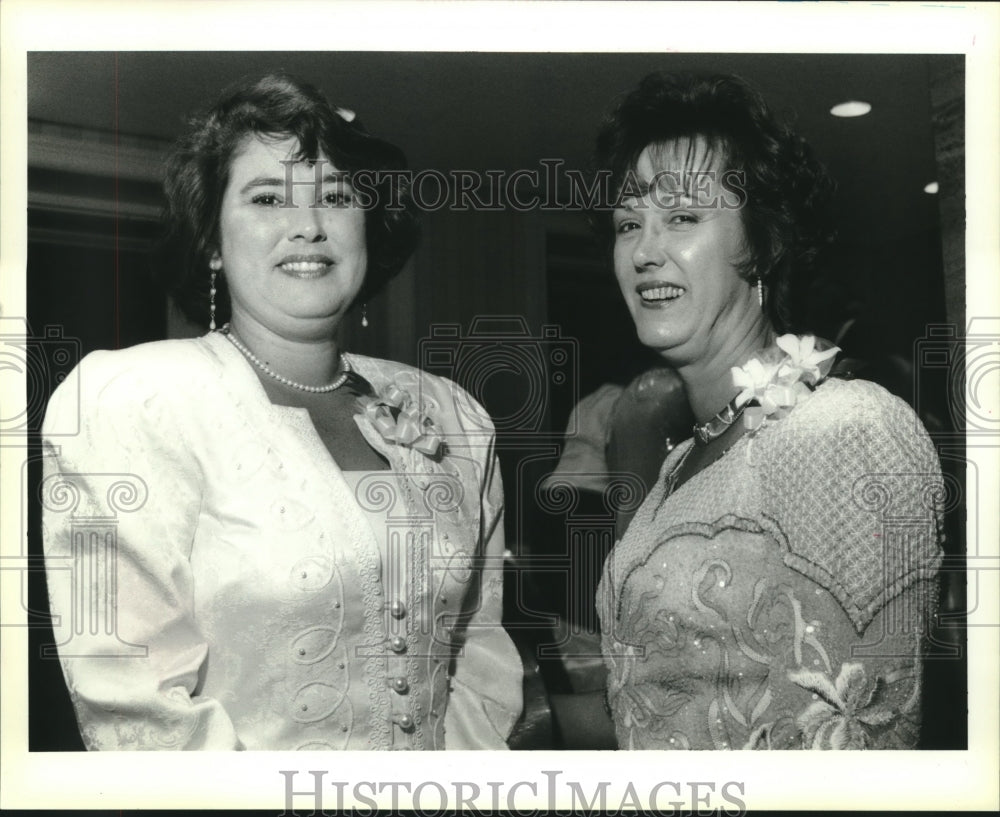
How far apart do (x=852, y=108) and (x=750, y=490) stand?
0.82 meters

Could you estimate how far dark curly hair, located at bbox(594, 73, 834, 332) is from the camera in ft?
7.86

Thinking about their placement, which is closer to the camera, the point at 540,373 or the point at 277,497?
the point at 277,497

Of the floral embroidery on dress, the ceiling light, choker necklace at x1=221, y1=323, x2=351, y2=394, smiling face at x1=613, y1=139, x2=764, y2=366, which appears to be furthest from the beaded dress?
choker necklace at x1=221, y1=323, x2=351, y2=394

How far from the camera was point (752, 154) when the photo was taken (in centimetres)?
240

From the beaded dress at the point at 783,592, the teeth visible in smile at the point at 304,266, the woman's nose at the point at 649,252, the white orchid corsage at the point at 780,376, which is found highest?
the woman's nose at the point at 649,252

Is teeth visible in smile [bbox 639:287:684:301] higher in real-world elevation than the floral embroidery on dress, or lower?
higher

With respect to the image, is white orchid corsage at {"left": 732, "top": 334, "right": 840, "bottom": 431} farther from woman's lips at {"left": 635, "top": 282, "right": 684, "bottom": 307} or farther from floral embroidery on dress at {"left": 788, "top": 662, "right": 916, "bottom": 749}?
floral embroidery on dress at {"left": 788, "top": 662, "right": 916, "bottom": 749}

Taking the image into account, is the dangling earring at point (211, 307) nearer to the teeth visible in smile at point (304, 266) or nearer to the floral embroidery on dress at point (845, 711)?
the teeth visible in smile at point (304, 266)

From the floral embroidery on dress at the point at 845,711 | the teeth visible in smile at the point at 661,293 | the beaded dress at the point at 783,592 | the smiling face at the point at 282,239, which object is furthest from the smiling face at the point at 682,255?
the floral embroidery on dress at the point at 845,711

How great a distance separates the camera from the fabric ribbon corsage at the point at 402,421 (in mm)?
2387

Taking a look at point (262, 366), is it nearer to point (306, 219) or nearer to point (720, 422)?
point (306, 219)

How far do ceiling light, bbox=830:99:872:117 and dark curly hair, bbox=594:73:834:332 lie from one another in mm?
109

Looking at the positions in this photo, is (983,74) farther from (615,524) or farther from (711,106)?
(615,524)

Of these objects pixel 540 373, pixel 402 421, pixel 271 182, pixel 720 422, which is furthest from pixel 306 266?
pixel 720 422
